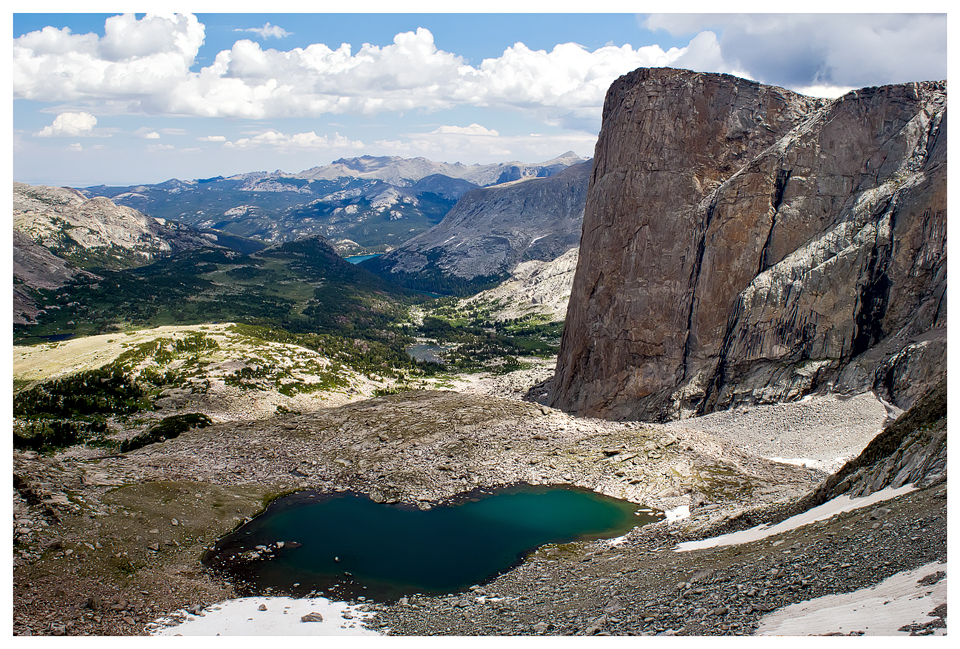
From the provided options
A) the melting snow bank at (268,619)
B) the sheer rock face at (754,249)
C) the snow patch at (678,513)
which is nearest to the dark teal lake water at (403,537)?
the snow patch at (678,513)

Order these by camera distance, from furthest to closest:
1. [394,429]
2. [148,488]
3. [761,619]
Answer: [394,429] < [148,488] < [761,619]

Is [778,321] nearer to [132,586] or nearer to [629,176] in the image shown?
[629,176]

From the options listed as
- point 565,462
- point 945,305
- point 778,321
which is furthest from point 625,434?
point 945,305

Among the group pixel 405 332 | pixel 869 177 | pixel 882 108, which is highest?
pixel 882 108

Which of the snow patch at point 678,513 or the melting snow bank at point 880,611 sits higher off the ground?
the melting snow bank at point 880,611

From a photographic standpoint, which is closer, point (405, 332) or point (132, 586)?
point (132, 586)

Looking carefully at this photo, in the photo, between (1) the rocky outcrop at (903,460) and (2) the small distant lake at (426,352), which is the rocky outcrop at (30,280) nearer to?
(2) the small distant lake at (426,352)

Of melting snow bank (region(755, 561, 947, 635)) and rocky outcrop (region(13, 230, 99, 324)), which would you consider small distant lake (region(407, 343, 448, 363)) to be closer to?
rocky outcrop (region(13, 230, 99, 324))

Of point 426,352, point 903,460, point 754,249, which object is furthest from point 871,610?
point 426,352
